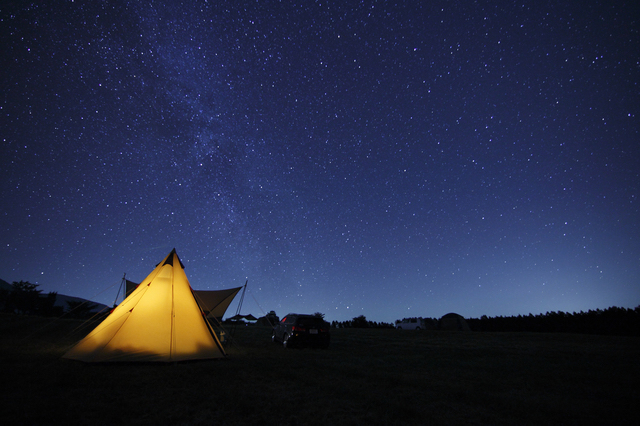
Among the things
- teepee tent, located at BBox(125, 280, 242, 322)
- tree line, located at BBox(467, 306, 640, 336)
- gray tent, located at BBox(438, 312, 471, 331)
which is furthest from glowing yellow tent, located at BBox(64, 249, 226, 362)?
gray tent, located at BBox(438, 312, 471, 331)

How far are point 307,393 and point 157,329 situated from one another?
16.7ft

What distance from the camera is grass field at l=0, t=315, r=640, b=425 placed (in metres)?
3.73

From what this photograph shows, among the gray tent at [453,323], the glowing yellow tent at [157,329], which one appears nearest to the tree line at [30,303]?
the glowing yellow tent at [157,329]

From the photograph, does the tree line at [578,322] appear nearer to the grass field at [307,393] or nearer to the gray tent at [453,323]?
the gray tent at [453,323]

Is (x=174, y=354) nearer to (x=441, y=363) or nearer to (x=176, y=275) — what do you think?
(x=176, y=275)

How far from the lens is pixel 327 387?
5418mm

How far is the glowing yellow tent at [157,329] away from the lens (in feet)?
23.2

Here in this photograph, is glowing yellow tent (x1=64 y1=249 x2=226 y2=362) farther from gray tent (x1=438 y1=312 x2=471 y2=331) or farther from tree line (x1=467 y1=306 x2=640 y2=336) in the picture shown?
gray tent (x1=438 y1=312 x2=471 y2=331)

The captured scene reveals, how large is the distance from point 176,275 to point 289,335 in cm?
562

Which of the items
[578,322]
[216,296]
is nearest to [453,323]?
[578,322]

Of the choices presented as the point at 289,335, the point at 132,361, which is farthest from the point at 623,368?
the point at 132,361

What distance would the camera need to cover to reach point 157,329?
768cm

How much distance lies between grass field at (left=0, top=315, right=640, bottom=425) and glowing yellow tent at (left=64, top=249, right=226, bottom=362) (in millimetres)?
336

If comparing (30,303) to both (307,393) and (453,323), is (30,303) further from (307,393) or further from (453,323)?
(453,323)
